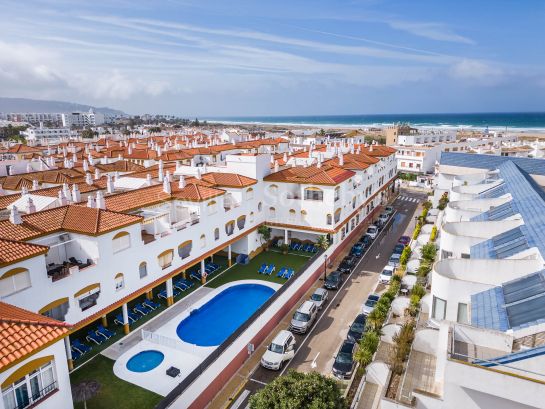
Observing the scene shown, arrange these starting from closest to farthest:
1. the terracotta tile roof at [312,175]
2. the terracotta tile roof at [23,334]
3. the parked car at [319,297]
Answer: the terracotta tile roof at [23,334], the parked car at [319,297], the terracotta tile roof at [312,175]

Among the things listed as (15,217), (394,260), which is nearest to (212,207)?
(15,217)

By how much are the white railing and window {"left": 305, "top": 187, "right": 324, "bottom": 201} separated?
20.0 m

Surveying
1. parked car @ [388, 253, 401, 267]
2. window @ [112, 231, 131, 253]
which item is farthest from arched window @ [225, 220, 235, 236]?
parked car @ [388, 253, 401, 267]

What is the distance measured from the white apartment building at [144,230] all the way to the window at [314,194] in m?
0.10

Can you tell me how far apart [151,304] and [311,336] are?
12.0 m

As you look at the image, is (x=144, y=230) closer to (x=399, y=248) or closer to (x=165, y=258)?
(x=165, y=258)

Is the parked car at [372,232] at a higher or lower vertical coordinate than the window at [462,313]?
lower

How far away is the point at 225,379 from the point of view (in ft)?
70.2

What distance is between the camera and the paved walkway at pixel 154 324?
23.7 m

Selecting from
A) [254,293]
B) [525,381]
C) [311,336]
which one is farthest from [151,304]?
[525,381]

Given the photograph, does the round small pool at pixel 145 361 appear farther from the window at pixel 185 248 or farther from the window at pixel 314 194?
the window at pixel 314 194

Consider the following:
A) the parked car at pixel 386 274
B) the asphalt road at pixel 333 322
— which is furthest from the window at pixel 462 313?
the parked car at pixel 386 274

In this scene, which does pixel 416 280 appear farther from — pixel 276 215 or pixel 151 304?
pixel 151 304

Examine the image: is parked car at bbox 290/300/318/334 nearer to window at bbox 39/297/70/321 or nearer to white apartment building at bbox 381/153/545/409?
white apartment building at bbox 381/153/545/409
